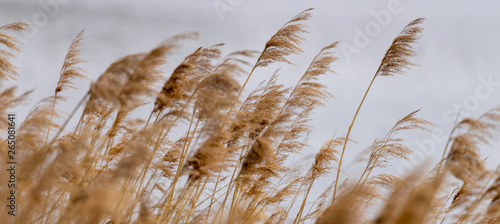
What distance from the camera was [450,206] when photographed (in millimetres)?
4684

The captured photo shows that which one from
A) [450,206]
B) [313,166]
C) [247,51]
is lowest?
[450,206]

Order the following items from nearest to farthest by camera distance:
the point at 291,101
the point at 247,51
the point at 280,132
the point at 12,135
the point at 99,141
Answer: the point at 280,132 → the point at 247,51 → the point at 12,135 → the point at 99,141 → the point at 291,101

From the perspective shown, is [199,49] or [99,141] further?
[99,141]

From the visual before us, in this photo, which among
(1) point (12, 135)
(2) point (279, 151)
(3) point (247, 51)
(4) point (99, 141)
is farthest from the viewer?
(2) point (279, 151)

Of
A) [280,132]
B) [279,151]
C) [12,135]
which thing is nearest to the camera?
[280,132]

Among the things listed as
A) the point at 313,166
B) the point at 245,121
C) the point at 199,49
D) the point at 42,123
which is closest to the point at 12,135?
the point at 42,123

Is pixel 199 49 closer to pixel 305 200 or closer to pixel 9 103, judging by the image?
pixel 9 103

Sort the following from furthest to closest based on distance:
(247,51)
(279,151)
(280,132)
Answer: (279,151) < (247,51) < (280,132)

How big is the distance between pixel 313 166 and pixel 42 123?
2820 mm

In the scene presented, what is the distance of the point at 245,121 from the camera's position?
4672mm

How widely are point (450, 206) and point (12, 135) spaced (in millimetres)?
4248

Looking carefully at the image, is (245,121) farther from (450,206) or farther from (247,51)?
(450,206)

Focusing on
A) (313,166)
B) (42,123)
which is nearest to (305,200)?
(313,166)

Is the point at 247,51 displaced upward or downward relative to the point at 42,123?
upward
